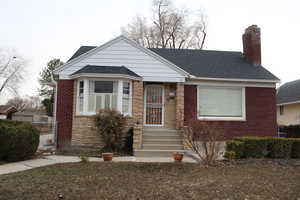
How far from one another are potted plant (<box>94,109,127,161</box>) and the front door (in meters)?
2.26

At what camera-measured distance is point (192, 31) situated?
31.3m

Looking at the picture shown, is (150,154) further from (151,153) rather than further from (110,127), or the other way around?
(110,127)

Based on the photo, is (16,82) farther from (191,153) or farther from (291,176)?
(291,176)

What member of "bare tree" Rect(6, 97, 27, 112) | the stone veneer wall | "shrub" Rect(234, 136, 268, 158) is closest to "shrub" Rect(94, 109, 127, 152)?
the stone veneer wall

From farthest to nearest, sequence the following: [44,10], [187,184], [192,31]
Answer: [192,31] → [44,10] → [187,184]

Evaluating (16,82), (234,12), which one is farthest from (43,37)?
(16,82)

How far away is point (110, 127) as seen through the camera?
10156 mm

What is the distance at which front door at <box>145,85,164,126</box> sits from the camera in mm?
12508

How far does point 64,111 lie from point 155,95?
4436 mm

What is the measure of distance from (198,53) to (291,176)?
10329 mm

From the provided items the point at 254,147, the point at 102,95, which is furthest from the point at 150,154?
the point at 254,147

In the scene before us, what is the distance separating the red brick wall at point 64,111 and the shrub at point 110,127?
6.48ft

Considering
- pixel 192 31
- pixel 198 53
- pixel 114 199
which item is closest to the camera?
pixel 114 199

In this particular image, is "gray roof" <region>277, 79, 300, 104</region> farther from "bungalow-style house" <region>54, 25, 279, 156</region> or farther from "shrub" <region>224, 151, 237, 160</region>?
"shrub" <region>224, 151, 237, 160</region>
